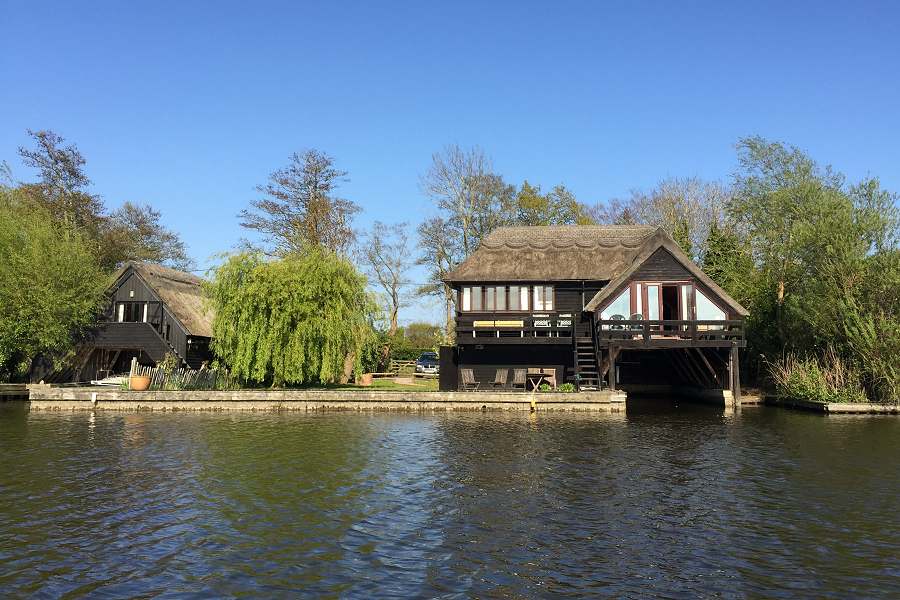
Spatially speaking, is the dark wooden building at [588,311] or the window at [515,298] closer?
the dark wooden building at [588,311]

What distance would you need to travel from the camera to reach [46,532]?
10938mm

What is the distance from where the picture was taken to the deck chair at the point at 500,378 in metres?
33.5

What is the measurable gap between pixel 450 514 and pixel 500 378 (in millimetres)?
21696

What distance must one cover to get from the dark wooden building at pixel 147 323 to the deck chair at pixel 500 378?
723 inches

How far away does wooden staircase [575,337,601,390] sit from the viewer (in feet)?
102

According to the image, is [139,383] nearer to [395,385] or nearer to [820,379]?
[395,385]

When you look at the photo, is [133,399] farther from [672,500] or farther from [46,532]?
[672,500]

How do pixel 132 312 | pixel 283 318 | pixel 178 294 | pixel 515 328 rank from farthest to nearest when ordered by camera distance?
pixel 178 294
pixel 132 312
pixel 515 328
pixel 283 318

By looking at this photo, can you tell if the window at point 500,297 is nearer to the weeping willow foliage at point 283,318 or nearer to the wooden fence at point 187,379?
the weeping willow foliage at point 283,318

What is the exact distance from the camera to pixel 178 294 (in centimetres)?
4103

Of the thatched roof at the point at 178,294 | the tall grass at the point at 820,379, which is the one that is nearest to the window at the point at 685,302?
the tall grass at the point at 820,379

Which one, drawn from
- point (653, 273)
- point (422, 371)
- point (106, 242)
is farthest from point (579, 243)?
point (106, 242)

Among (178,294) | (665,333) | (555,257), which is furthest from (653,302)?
(178,294)

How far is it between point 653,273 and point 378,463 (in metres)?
19.7
